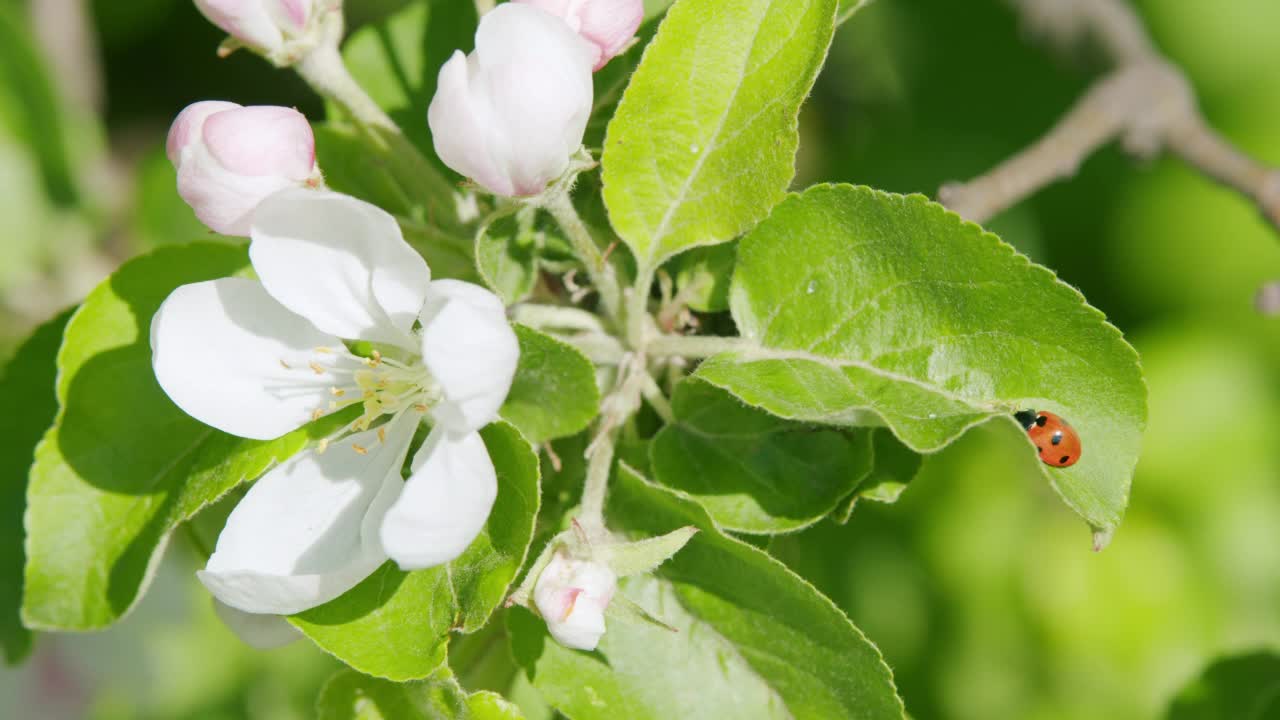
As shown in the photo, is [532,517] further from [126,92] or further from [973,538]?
[126,92]

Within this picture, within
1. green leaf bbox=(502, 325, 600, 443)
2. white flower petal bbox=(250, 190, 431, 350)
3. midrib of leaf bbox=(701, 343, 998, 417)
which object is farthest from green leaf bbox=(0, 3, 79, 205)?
midrib of leaf bbox=(701, 343, 998, 417)

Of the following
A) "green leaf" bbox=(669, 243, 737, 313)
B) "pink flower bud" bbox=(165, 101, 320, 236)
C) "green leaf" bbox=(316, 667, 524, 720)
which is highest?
"pink flower bud" bbox=(165, 101, 320, 236)

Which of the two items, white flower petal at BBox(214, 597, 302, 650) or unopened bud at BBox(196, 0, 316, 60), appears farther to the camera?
white flower petal at BBox(214, 597, 302, 650)

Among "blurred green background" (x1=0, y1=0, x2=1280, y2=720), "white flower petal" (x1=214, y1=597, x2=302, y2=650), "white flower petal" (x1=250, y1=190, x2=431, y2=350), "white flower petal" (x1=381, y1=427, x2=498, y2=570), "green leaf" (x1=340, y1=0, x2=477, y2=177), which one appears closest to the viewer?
"white flower petal" (x1=381, y1=427, x2=498, y2=570)

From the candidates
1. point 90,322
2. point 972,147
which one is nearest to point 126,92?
point 972,147

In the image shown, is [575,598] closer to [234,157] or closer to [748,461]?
[748,461]

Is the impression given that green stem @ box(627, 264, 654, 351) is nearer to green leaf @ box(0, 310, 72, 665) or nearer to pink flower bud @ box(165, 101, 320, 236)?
pink flower bud @ box(165, 101, 320, 236)

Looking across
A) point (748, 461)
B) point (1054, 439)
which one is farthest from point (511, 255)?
point (1054, 439)
